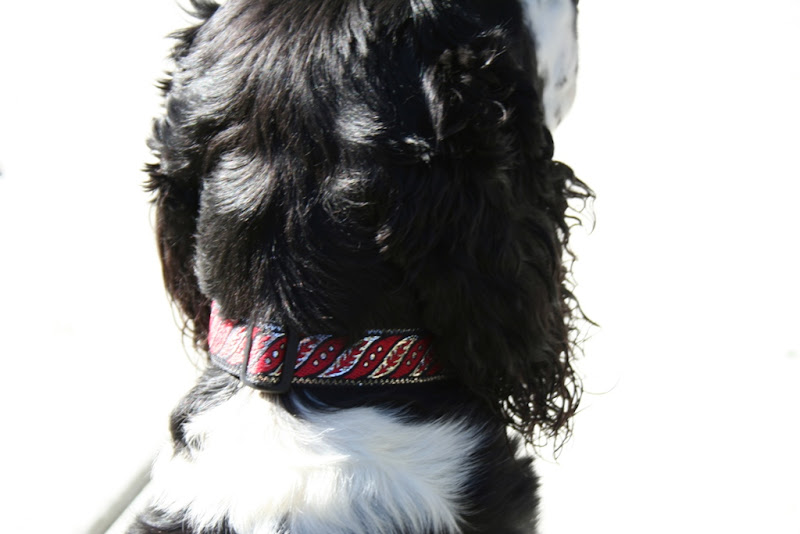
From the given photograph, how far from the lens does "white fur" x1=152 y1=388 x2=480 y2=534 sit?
1.56 meters

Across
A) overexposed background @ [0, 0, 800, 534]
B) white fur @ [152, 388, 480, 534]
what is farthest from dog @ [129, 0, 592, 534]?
overexposed background @ [0, 0, 800, 534]

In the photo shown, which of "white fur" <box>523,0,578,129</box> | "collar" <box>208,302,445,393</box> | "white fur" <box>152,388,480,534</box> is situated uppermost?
"white fur" <box>523,0,578,129</box>

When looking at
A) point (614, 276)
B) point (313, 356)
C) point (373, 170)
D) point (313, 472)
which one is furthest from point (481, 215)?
point (614, 276)

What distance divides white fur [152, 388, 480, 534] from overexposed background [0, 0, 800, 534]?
1042 mm

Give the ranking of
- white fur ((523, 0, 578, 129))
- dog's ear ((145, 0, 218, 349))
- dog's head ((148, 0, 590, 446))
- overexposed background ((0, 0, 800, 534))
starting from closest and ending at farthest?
dog's head ((148, 0, 590, 446))
dog's ear ((145, 0, 218, 349))
white fur ((523, 0, 578, 129))
overexposed background ((0, 0, 800, 534))

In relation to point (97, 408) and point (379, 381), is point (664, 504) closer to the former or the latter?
point (379, 381)

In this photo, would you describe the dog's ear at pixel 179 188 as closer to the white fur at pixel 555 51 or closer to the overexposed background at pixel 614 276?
the overexposed background at pixel 614 276

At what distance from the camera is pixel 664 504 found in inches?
104

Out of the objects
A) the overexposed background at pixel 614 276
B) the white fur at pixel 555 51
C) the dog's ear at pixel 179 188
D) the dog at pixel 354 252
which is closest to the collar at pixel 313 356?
the dog at pixel 354 252

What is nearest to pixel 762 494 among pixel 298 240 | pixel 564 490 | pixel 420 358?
pixel 564 490

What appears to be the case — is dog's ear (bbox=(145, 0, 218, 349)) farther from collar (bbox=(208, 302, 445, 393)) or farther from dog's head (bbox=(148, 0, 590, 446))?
collar (bbox=(208, 302, 445, 393))

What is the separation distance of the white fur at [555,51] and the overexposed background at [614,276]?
106 cm

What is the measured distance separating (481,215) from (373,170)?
0.77ft

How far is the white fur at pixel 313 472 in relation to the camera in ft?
5.12
